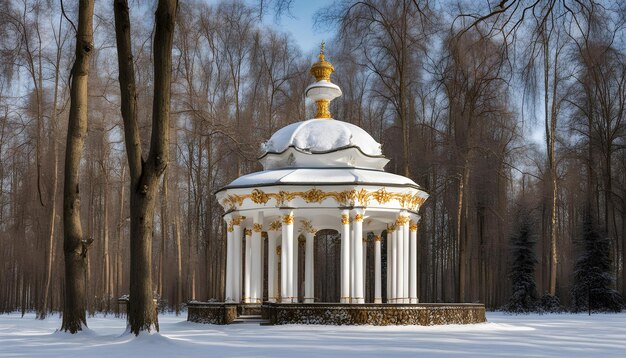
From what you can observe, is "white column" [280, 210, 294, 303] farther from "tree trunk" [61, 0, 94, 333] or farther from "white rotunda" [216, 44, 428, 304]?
"tree trunk" [61, 0, 94, 333]

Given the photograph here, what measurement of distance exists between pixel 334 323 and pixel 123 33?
32.5ft

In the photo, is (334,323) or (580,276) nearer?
(334,323)

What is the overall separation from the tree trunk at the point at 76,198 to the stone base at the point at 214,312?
796 cm

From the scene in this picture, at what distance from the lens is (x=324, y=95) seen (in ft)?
92.1

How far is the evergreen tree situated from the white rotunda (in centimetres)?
1517

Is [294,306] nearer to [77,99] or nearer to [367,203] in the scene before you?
[367,203]

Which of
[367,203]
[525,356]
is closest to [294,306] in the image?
[367,203]

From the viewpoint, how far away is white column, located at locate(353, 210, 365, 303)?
2333 cm

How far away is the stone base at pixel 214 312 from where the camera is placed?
76.5 feet

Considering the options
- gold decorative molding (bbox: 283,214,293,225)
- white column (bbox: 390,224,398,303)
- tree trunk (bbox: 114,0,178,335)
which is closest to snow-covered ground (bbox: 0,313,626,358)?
tree trunk (bbox: 114,0,178,335)

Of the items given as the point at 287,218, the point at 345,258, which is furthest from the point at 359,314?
the point at 287,218

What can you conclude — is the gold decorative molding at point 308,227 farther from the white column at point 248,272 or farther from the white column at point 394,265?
the white column at point 394,265

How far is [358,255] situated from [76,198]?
1013 cm

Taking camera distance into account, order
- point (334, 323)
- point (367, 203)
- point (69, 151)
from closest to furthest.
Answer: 1. point (69, 151)
2. point (334, 323)
3. point (367, 203)
